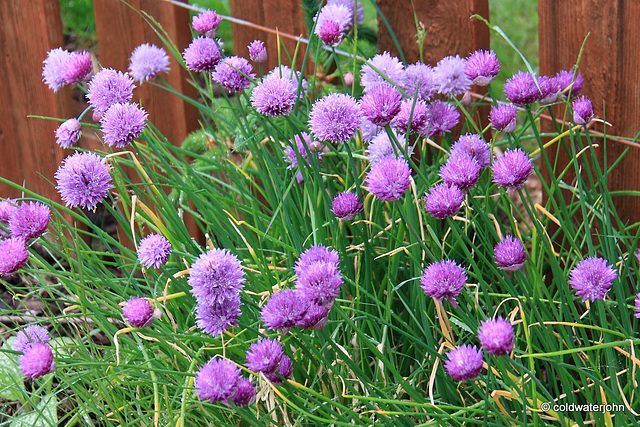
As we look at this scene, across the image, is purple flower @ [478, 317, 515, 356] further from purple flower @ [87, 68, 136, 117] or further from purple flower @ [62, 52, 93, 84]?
purple flower @ [62, 52, 93, 84]

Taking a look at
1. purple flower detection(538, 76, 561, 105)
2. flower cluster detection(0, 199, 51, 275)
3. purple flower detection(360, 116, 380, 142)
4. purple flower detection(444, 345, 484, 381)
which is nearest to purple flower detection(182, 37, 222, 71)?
purple flower detection(360, 116, 380, 142)

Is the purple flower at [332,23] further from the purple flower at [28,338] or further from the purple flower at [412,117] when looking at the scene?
the purple flower at [28,338]

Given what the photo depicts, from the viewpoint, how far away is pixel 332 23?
4.81 ft

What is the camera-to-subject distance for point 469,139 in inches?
53.1

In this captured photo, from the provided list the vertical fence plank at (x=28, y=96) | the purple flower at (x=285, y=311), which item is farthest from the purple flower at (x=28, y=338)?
the vertical fence plank at (x=28, y=96)

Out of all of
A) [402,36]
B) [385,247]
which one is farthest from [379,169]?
[402,36]

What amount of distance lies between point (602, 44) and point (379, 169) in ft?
2.88

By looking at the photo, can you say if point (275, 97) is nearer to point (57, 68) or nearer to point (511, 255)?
point (511, 255)

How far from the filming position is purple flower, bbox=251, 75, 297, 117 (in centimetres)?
130

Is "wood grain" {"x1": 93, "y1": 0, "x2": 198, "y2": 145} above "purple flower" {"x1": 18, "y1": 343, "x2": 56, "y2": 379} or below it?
above

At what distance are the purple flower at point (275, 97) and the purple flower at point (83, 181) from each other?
0.97 ft

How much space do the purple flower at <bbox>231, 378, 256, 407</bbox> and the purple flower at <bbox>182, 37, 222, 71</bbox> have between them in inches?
30.5

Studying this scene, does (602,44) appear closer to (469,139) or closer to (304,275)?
(469,139)

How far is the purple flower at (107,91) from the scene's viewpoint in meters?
1.46
